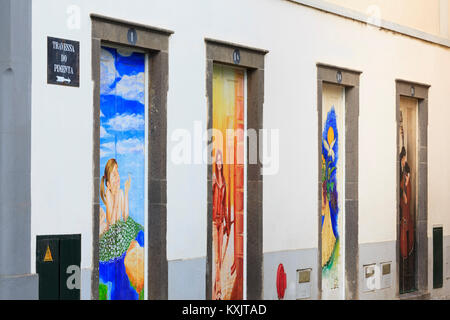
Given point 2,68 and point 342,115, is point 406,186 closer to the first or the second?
point 342,115

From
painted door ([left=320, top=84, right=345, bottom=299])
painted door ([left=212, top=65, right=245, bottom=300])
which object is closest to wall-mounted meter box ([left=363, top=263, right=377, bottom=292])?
painted door ([left=320, top=84, right=345, bottom=299])

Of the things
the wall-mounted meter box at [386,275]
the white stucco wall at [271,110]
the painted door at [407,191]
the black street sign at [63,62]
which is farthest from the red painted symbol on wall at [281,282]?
the black street sign at [63,62]

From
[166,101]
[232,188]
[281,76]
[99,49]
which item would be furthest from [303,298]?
[99,49]

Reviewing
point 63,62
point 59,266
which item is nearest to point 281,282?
point 59,266

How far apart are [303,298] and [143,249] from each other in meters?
3.24

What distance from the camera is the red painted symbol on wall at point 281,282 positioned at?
11691 mm

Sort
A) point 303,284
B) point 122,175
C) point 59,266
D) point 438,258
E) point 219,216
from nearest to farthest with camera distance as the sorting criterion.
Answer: point 59,266
point 122,175
point 219,216
point 303,284
point 438,258

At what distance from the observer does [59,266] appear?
846cm

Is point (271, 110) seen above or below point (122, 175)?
above

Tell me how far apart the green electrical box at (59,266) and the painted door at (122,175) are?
0.69 meters

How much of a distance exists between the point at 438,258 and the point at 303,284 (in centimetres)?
474

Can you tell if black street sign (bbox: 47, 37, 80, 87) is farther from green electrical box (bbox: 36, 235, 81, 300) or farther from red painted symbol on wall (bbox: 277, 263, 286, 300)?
red painted symbol on wall (bbox: 277, 263, 286, 300)

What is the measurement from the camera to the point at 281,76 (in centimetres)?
1186

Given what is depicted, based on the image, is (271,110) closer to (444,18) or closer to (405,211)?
(405,211)
